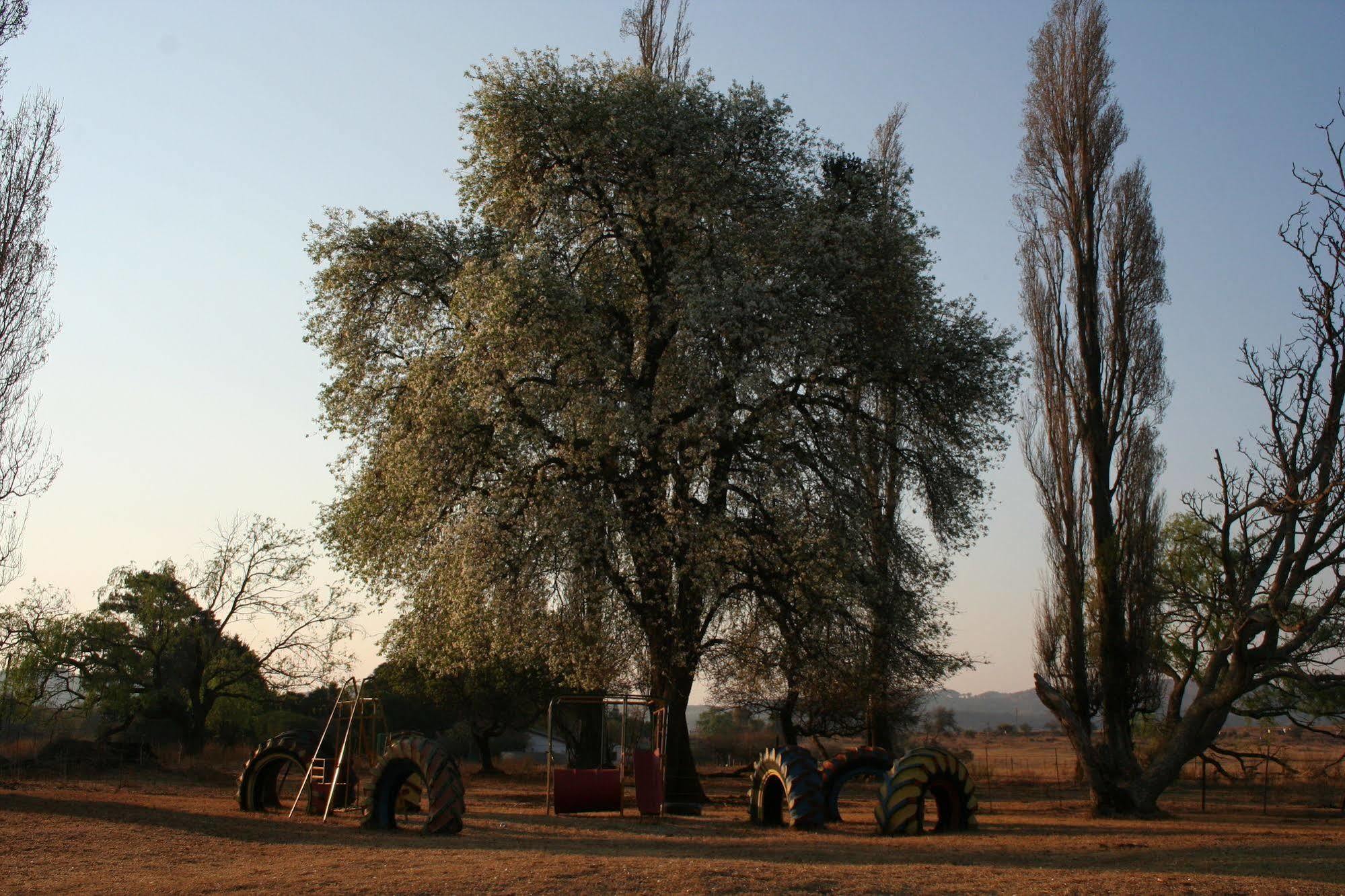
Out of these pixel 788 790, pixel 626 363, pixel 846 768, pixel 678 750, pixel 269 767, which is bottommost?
pixel 269 767

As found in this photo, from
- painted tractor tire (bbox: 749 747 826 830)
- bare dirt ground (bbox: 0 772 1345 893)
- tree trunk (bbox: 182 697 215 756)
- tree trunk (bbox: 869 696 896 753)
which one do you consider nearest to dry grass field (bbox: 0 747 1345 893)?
bare dirt ground (bbox: 0 772 1345 893)

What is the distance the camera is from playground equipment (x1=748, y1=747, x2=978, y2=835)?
16781 mm

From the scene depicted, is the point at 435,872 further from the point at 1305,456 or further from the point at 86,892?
the point at 1305,456

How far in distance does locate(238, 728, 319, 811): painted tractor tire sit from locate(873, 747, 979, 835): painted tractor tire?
422 inches

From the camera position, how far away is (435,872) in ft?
34.9

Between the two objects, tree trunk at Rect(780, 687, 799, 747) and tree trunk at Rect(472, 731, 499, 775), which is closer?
tree trunk at Rect(780, 687, 799, 747)

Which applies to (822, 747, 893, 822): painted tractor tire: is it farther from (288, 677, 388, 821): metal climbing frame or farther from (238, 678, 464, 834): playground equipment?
(288, 677, 388, 821): metal climbing frame

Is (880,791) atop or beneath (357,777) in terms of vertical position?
atop

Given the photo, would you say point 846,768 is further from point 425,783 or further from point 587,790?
point 425,783

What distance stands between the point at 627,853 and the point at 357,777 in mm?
9686

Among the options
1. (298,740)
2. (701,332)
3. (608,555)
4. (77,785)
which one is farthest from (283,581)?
(701,332)

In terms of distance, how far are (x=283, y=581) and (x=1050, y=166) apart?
27044mm

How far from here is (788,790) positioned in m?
17.4

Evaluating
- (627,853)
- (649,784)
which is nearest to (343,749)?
(649,784)
